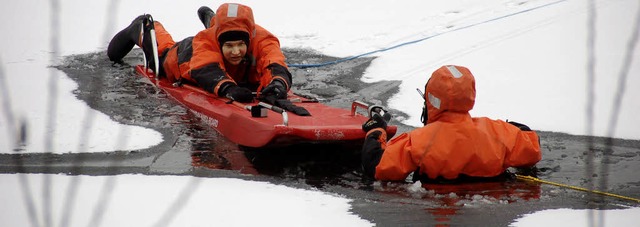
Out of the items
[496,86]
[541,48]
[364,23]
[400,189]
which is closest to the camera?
[400,189]

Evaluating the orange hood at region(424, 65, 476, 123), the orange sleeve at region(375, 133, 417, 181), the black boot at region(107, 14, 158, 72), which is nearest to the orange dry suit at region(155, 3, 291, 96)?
the black boot at region(107, 14, 158, 72)

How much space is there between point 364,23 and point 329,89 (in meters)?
3.36

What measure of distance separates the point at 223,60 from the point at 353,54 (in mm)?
3281

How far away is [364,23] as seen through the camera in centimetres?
1177

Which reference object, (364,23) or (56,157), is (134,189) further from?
(364,23)

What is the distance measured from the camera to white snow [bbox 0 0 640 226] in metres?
4.52

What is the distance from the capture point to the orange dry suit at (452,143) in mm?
5074

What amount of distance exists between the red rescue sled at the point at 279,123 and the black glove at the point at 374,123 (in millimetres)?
107

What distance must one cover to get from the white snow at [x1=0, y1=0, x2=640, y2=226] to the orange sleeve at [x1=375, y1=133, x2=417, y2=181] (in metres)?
0.44

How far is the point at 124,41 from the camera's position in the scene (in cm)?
932

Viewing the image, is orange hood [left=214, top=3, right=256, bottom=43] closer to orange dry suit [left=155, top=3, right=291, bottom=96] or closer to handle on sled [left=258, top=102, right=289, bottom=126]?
orange dry suit [left=155, top=3, right=291, bottom=96]

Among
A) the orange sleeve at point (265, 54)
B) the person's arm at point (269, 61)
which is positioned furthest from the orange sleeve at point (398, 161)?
the orange sleeve at point (265, 54)

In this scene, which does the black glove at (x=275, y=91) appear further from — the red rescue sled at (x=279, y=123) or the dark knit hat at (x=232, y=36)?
the dark knit hat at (x=232, y=36)

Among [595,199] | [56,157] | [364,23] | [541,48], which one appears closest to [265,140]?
[56,157]
